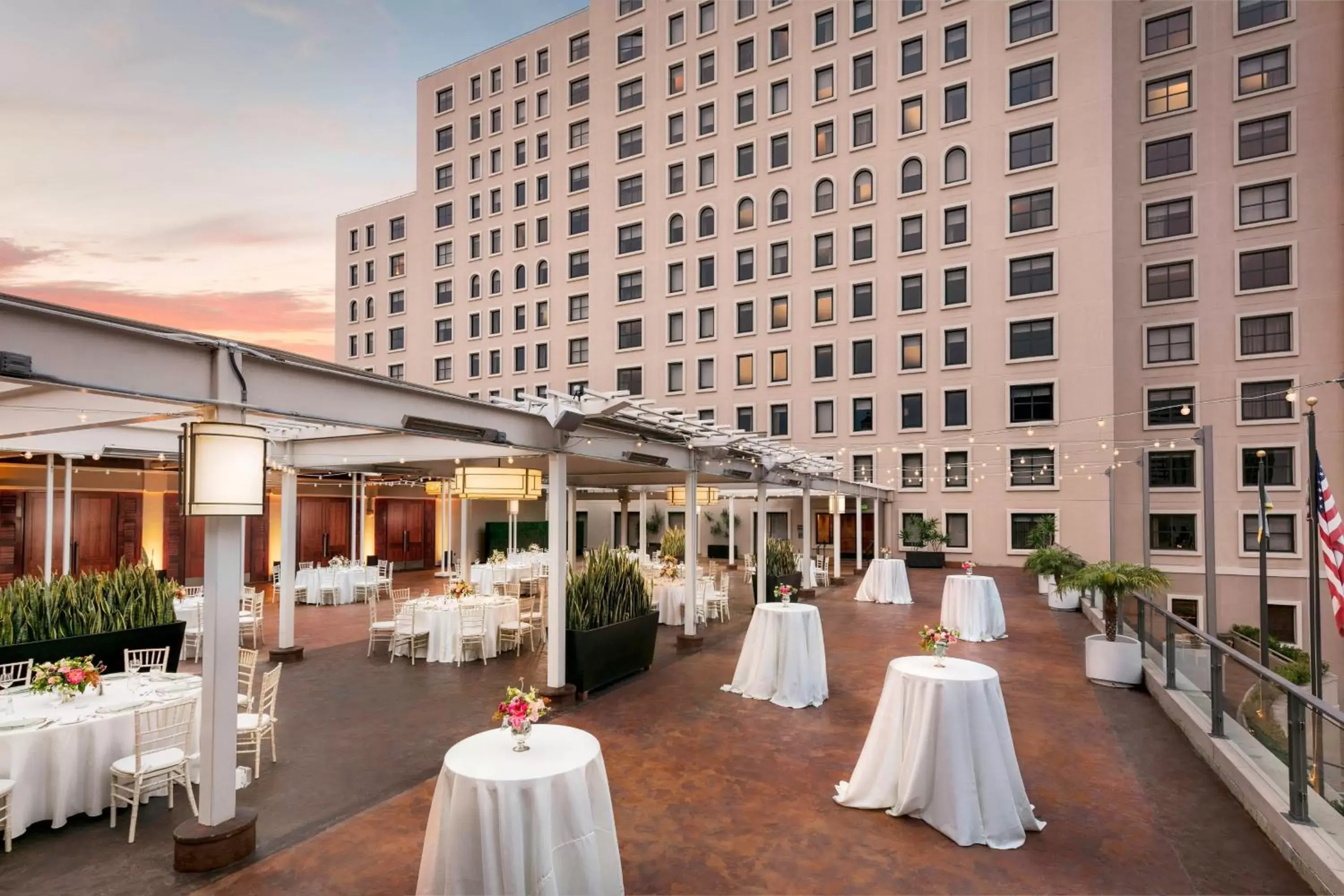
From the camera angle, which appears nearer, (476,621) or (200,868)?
(200,868)

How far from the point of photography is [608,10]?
3158 centimetres

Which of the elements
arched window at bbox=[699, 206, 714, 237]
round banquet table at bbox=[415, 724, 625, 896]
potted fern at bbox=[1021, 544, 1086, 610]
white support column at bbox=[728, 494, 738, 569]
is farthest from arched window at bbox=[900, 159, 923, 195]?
round banquet table at bbox=[415, 724, 625, 896]

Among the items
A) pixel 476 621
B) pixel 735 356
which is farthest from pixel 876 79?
pixel 476 621

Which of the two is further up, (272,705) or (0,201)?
(0,201)

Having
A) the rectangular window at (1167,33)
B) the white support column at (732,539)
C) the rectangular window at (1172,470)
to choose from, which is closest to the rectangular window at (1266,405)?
the rectangular window at (1172,470)

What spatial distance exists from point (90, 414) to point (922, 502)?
2414cm

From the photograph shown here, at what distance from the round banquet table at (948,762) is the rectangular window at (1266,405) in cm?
2466

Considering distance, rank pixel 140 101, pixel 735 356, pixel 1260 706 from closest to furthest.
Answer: pixel 1260 706, pixel 140 101, pixel 735 356

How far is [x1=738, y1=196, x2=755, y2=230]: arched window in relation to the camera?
2847 cm

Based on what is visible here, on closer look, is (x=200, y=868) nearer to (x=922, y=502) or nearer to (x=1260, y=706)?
(x=1260, y=706)

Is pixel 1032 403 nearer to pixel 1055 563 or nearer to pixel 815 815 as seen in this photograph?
pixel 1055 563

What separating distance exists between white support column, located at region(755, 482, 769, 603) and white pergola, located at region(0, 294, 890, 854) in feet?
3.41

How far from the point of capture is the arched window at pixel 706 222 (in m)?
29.3

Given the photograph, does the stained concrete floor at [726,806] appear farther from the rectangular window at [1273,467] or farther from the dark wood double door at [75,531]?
the rectangular window at [1273,467]
